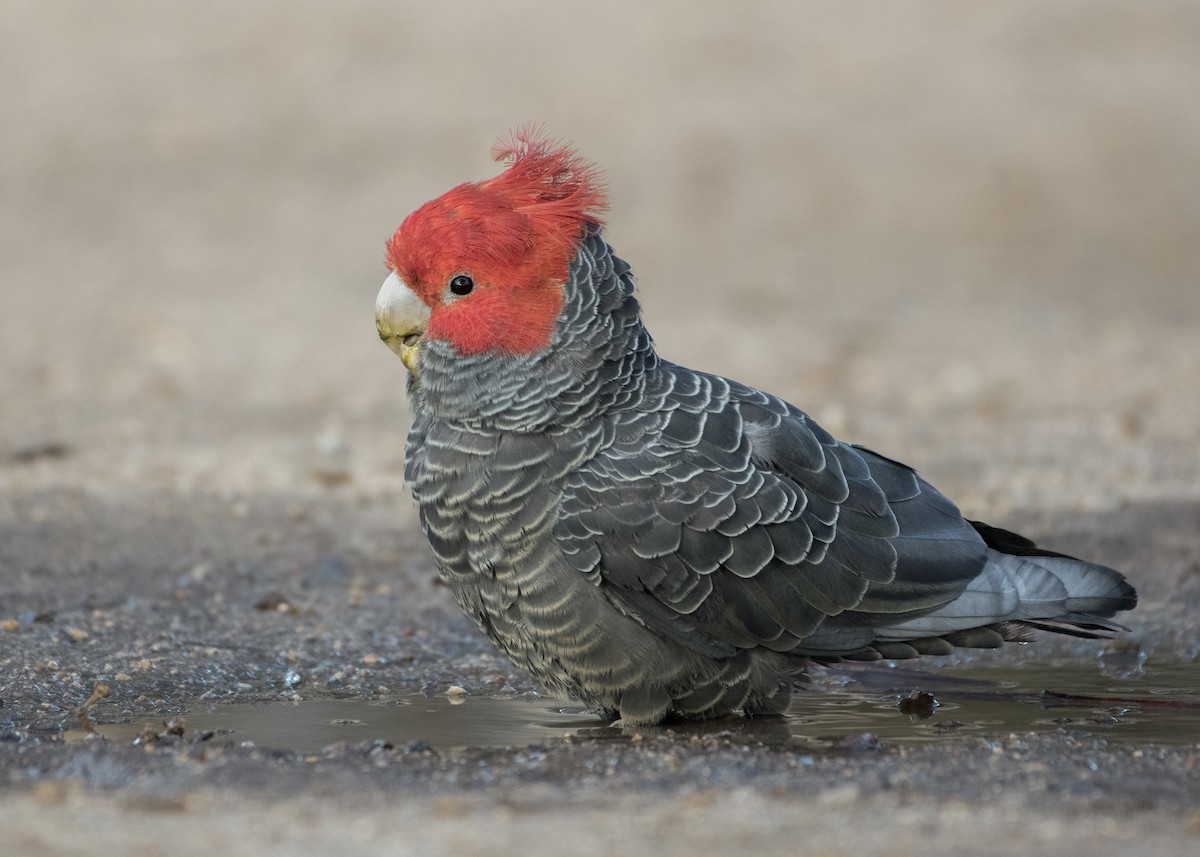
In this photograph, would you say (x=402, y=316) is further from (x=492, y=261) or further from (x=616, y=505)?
(x=616, y=505)

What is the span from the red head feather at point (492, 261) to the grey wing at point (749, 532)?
1.91 ft

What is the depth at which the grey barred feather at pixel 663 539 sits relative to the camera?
18.2ft

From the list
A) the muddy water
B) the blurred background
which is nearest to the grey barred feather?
the muddy water

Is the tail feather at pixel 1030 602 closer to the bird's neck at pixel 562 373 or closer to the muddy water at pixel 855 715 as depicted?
the muddy water at pixel 855 715

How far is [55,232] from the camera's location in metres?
17.2

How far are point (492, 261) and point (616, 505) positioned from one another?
1044mm

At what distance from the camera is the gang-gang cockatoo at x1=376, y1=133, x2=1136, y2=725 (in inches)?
219

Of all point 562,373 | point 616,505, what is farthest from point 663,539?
point 562,373

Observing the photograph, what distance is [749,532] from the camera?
566cm

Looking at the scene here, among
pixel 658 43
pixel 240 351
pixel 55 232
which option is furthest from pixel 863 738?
pixel 658 43

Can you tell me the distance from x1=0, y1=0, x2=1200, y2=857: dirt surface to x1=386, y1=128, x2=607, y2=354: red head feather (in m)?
1.58

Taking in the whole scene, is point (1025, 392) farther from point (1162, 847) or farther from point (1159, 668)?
point (1162, 847)

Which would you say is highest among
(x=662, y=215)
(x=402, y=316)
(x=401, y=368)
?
(x=662, y=215)

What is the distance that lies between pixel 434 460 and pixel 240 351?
822cm
